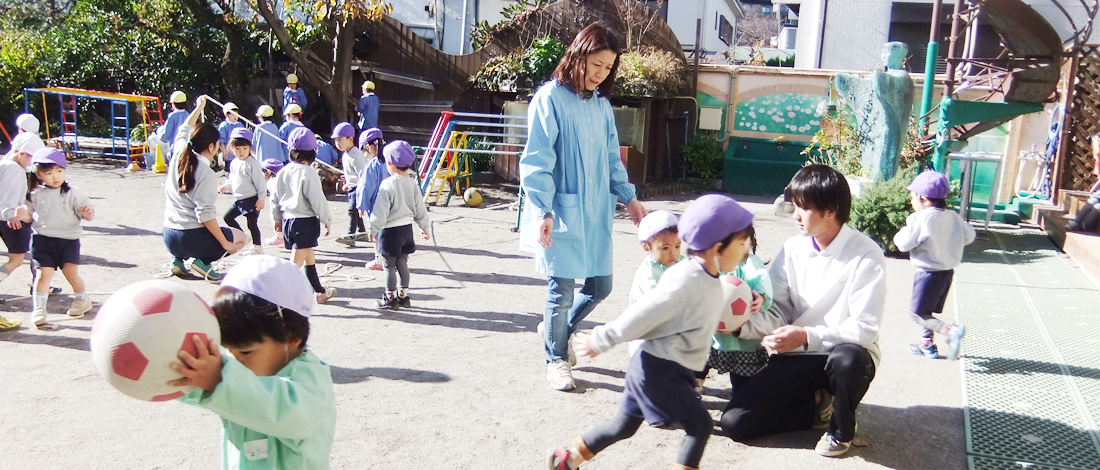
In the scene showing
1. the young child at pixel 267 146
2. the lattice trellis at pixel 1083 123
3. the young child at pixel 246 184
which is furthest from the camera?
the lattice trellis at pixel 1083 123

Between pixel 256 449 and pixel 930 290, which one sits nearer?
pixel 256 449

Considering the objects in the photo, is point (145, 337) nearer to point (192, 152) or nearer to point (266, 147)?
point (192, 152)

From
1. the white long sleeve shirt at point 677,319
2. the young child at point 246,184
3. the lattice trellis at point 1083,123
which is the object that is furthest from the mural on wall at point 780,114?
the white long sleeve shirt at point 677,319

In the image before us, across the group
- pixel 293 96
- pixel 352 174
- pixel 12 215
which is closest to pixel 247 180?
pixel 352 174

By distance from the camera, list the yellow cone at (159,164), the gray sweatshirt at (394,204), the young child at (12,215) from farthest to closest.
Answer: the yellow cone at (159,164), the gray sweatshirt at (394,204), the young child at (12,215)

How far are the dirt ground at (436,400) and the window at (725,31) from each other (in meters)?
24.1

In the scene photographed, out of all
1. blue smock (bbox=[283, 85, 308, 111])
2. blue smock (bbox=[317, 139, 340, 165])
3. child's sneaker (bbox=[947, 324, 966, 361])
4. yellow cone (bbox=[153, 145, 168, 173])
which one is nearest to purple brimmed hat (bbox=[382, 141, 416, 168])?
child's sneaker (bbox=[947, 324, 966, 361])

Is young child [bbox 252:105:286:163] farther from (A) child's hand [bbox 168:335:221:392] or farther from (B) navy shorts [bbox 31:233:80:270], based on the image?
(A) child's hand [bbox 168:335:221:392]

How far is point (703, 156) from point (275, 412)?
1430 cm

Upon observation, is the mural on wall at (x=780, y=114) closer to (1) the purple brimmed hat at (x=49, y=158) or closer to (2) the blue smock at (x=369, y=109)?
(2) the blue smock at (x=369, y=109)

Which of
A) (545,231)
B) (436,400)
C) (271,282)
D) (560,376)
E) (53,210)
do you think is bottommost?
(436,400)

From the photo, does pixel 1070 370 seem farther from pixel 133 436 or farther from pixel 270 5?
pixel 270 5

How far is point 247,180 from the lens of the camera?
7.63 m

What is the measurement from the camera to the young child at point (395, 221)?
6.04 m
